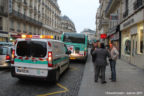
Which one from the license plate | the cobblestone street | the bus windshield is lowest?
the cobblestone street

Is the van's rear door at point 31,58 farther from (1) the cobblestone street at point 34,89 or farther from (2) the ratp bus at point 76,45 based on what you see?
(2) the ratp bus at point 76,45

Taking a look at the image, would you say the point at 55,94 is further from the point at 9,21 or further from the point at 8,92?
the point at 9,21

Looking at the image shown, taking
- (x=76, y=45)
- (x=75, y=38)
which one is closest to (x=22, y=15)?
(x=75, y=38)

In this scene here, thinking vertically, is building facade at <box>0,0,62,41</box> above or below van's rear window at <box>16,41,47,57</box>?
above

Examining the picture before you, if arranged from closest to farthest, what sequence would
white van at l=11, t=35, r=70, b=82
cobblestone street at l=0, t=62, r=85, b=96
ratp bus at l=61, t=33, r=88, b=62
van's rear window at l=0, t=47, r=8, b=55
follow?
cobblestone street at l=0, t=62, r=85, b=96, white van at l=11, t=35, r=70, b=82, van's rear window at l=0, t=47, r=8, b=55, ratp bus at l=61, t=33, r=88, b=62

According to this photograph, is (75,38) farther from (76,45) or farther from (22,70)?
(22,70)

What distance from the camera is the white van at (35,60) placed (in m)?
5.05

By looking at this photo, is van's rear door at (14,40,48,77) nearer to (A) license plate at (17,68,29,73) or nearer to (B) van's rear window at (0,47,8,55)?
(A) license plate at (17,68,29,73)

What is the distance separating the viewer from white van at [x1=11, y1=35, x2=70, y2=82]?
505 cm

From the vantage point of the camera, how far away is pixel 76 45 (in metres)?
11.8

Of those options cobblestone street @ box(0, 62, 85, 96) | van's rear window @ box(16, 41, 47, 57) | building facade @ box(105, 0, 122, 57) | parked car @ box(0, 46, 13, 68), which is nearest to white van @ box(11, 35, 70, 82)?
van's rear window @ box(16, 41, 47, 57)

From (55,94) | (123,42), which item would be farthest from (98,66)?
(123,42)

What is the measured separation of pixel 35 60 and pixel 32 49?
0.45 meters

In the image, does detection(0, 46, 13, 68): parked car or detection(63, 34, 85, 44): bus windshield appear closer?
detection(0, 46, 13, 68): parked car
